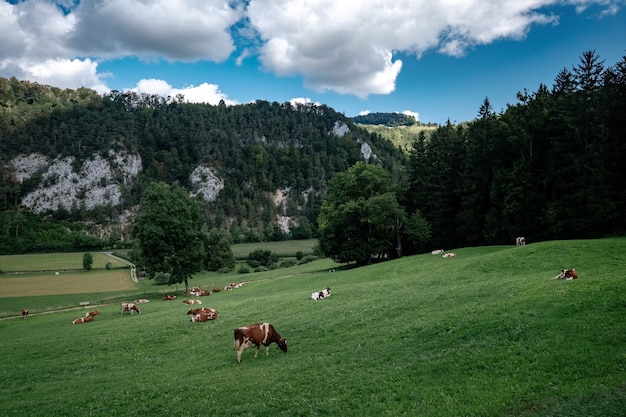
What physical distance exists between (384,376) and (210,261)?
104514 millimetres

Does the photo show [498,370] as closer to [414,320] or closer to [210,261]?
[414,320]

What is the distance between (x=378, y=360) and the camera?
15.4 m

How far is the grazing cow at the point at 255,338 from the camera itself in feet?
60.2

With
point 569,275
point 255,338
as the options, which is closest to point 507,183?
point 569,275

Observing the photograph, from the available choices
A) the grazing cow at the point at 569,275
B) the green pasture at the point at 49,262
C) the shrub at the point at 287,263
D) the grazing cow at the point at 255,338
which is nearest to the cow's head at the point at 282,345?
the grazing cow at the point at 255,338

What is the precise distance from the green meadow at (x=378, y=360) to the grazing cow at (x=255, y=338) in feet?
2.13

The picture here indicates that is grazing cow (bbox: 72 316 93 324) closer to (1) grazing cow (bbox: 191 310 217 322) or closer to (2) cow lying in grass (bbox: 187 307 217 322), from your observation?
(2) cow lying in grass (bbox: 187 307 217 322)

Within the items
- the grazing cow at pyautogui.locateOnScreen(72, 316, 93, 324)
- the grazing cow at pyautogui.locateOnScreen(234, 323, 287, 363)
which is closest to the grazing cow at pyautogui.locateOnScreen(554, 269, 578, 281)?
the grazing cow at pyautogui.locateOnScreen(234, 323, 287, 363)

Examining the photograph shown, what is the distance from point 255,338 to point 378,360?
621 centimetres

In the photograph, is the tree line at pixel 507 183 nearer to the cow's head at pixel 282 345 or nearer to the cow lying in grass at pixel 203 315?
the cow lying in grass at pixel 203 315

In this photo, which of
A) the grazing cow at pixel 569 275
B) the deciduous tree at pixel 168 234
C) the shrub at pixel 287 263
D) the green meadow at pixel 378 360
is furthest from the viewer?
the shrub at pixel 287 263

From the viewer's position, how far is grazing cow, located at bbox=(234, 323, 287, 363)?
60.2 feet

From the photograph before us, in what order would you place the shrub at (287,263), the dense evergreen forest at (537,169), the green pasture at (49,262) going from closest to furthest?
the dense evergreen forest at (537,169), the green pasture at (49,262), the shrub at (287,263)

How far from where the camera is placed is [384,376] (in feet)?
44.7
